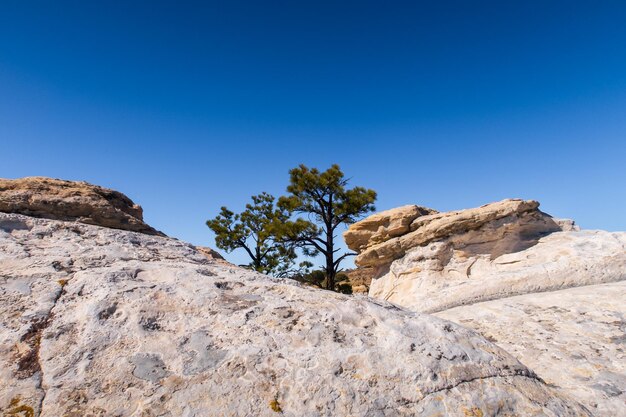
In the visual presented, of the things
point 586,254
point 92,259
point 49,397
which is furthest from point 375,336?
point 586,254

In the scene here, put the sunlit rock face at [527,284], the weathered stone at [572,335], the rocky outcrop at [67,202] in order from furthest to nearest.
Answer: the rocky outcrop at [67,202]
the sunlit rock face at [527,284]
the weathered stone at [572,335]

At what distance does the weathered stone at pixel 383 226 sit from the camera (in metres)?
14.5

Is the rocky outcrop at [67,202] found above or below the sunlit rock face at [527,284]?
above

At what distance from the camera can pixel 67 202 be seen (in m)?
5.45

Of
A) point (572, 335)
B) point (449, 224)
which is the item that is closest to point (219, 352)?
point (572, 335)

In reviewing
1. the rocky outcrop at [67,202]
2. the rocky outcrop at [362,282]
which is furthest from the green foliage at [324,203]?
the rocky outcrop at [67,202]

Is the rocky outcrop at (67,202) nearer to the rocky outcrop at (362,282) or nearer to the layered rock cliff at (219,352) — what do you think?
the layered rock cliff at (219,352)

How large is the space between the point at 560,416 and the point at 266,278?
317cm

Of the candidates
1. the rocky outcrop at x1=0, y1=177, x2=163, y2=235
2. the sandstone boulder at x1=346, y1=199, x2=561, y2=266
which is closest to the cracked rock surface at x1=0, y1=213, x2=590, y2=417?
the rocky outcrop at x1=0, y1=177, x2=163, y2=235

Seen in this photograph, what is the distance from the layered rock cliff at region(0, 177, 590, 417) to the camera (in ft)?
7.84

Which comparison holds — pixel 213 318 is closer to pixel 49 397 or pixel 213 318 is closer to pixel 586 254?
pixel 49 397

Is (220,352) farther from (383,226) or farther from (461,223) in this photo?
(383,226)

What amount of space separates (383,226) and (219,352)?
42.6 feet

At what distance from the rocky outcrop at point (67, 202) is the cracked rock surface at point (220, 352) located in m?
1.41
